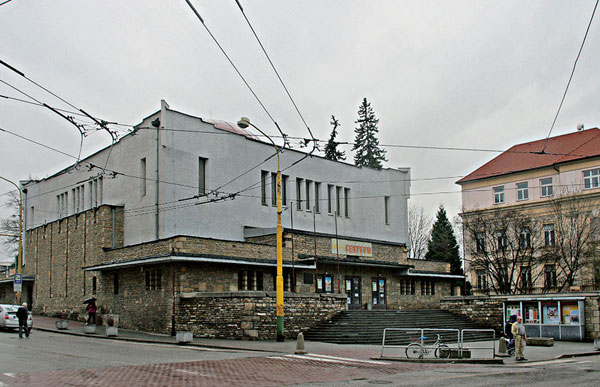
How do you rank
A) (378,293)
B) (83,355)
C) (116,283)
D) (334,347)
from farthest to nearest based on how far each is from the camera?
(378,293) → (116,283) → (334,347) → (83,355)

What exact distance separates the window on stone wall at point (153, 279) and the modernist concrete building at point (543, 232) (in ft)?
57.3

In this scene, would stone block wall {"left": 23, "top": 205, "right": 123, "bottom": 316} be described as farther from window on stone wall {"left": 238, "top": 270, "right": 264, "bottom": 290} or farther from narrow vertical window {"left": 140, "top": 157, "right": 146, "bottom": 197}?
window on stone wall {"left": 238, "top": 270, "right": 264, "bottom": 290}

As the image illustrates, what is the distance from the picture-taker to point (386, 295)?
39.7 metres

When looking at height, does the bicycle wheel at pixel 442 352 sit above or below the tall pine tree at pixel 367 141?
below

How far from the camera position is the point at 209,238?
30219 millimetres

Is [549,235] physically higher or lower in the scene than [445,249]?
higher

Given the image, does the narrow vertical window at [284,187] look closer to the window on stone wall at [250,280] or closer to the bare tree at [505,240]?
the window on stone wall at [250,280]

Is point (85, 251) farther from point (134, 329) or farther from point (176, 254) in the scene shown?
point (176, 254)

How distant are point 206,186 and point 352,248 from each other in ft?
32.0

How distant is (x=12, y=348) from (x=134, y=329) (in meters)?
10.5

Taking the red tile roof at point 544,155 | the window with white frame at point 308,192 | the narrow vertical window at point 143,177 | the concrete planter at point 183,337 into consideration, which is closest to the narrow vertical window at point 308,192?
the window with white frame at point 308,192

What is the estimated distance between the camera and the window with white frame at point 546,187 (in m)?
52.7

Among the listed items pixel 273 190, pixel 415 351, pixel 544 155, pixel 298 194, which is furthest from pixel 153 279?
pixel 544 155

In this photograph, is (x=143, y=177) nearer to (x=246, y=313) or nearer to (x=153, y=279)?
(x=153, y=279)
